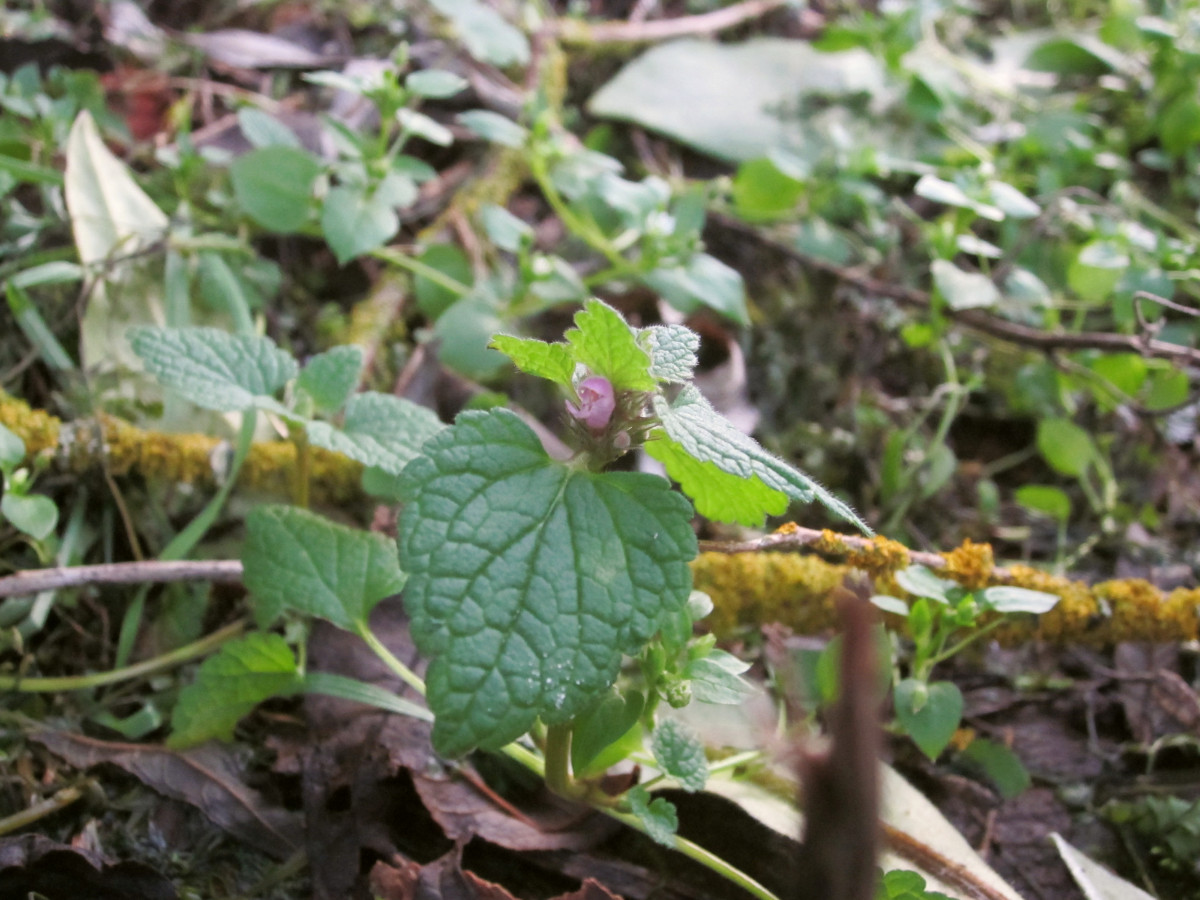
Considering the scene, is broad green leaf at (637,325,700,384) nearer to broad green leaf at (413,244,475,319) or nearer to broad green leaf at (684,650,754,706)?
broad green leaf at (684,650,754,706)

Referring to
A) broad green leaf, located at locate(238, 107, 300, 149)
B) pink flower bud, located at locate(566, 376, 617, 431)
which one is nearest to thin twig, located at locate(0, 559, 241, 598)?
pink flower bud, located at locate(566, 376, 617, 431)

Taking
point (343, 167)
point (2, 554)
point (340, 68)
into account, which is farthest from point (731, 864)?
point (340, 68)

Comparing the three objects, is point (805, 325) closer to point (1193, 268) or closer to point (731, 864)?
point (1193, 268)

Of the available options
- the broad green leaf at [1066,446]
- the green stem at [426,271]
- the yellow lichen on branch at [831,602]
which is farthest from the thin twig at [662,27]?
the yellow lichen on branch at [831,602]

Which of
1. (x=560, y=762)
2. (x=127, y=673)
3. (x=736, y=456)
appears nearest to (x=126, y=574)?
(x=127, y=673)

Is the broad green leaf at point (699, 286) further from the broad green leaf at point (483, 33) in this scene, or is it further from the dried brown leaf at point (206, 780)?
the dried brown leaf at point (206, 780)

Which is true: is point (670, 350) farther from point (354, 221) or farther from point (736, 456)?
point (354, 221)

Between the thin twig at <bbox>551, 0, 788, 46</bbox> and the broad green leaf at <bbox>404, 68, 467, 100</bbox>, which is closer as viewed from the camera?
the broad green leaf at <bbox>404, 68, 467, 100</bbox>
